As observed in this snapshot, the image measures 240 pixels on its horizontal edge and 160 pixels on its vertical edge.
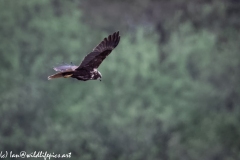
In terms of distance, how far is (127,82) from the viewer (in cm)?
3844

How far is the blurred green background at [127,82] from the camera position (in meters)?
32.3

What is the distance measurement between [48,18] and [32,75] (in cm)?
572

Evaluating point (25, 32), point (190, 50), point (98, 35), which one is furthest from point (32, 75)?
point (190, 50)

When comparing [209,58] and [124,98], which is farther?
[209,58]

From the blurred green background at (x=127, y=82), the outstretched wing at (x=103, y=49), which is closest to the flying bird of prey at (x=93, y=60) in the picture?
the outstretched wing at (x=103, y=49)

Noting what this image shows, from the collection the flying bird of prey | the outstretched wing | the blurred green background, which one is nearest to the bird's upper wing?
the flying bird of prey

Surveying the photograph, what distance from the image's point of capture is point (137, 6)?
43031 mm

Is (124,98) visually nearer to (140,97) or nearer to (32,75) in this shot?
(140,97)

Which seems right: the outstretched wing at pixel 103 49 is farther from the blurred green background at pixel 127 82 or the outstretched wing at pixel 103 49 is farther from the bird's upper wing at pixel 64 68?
the blurred green background at pixel 127 82

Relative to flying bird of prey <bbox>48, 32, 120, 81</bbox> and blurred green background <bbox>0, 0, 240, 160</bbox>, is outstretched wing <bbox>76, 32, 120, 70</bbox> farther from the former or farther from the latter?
blurred green background <bbox>0, 0, 240, 160</bbox>

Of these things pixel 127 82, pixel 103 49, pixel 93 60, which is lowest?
pixel 93 60

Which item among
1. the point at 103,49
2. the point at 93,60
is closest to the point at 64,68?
the point at 93,60

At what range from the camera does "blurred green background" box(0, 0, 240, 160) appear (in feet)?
106

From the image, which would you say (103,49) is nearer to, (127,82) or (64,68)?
(64,68)
